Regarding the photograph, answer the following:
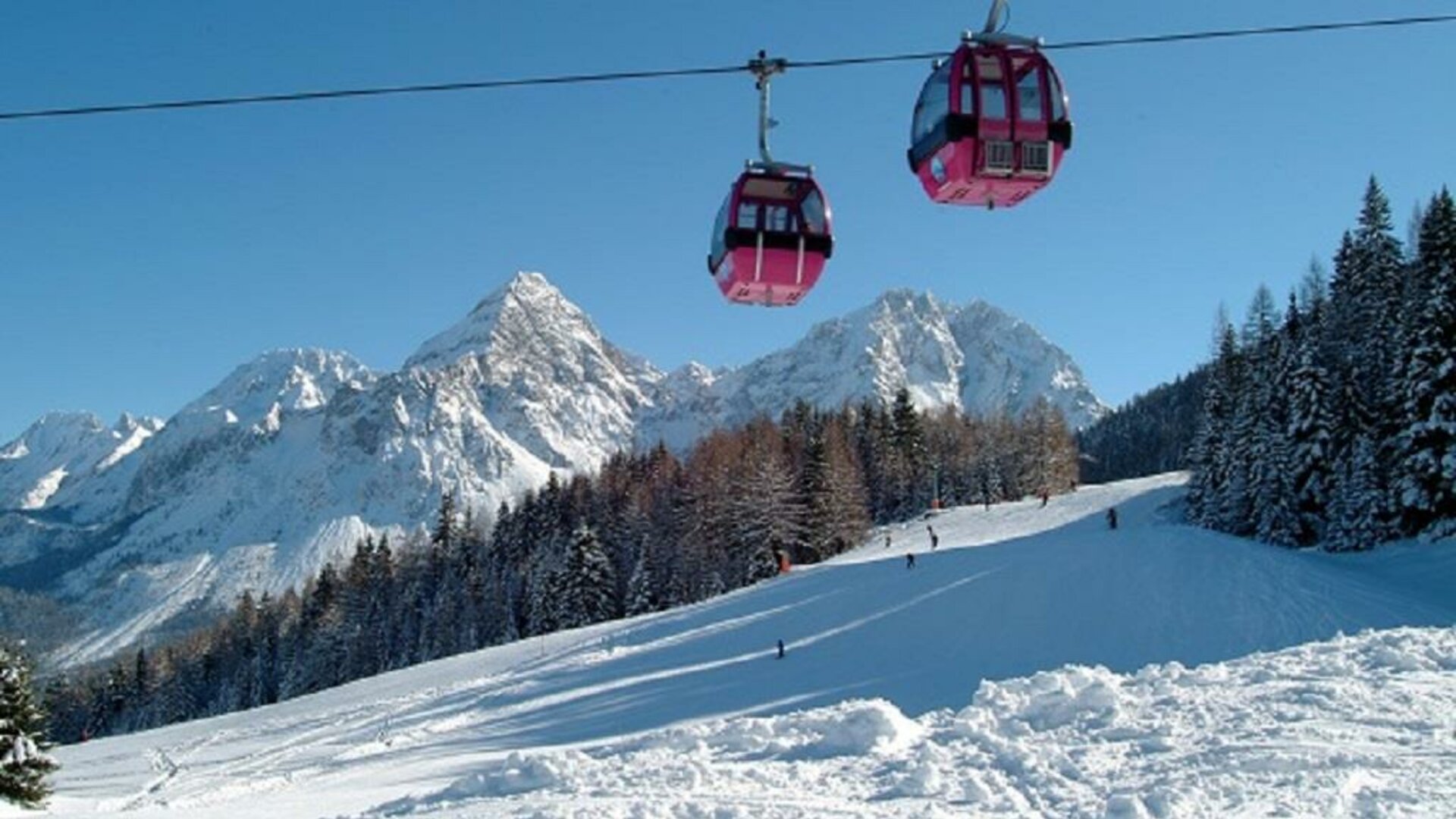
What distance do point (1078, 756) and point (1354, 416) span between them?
42018mm

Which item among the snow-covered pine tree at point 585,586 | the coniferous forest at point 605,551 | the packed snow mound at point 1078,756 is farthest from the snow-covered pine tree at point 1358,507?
the snow-covered pine tree at point 585,586

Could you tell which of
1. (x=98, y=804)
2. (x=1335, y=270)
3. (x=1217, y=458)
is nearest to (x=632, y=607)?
(x=1217, y=458)

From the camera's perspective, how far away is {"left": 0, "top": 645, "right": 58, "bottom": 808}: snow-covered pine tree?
86.6ft

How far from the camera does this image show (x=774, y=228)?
39.5ft

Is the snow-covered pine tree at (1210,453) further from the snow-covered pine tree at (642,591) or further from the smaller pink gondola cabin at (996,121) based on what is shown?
the smaller pink gondola cabin at (996,121)

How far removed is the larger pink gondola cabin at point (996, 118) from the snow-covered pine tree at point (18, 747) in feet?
88.6

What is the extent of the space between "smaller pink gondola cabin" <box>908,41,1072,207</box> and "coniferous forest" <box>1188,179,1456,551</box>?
35259 millimetres

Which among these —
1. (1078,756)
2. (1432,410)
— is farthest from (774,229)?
(1432,410)

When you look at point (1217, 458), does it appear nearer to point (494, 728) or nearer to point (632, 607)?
point (632, 607)

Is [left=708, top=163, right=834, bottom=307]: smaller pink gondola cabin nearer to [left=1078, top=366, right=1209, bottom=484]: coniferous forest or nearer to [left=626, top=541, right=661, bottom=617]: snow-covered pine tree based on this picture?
[left=626, top=541, right=661, bottom=617]: snow-covered pine tree

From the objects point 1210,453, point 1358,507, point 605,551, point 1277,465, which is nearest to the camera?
point 1358,507

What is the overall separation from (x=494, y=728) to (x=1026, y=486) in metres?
68.7

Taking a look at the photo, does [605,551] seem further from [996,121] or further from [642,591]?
[996,121]

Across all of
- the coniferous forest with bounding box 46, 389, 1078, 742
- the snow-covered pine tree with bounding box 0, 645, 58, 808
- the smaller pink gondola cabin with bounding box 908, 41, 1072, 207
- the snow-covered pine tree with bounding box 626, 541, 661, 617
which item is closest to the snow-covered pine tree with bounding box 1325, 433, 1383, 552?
the coniferous forest with bounding box 46, 389, 1078, 742
